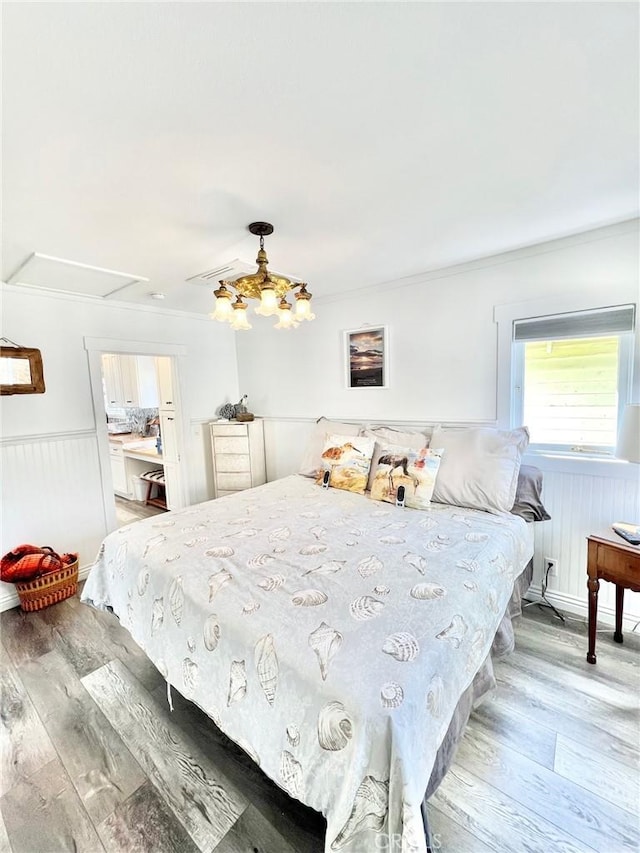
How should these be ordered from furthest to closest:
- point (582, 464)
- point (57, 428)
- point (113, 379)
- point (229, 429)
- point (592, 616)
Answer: point (113, 379) < point (229, 429) < point (57, 428) < point (582, 464) < point (592, 616)

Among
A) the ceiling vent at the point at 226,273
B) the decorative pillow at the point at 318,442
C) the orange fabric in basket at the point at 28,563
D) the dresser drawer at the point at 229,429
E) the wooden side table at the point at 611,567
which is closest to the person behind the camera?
the wooden side table at the point at 611,567

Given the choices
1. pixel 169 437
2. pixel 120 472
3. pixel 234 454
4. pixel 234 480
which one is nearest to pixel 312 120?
pixel 234 454

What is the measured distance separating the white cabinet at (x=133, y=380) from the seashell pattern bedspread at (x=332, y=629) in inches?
146

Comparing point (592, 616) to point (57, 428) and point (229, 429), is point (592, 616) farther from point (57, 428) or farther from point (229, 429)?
point (57, 428)

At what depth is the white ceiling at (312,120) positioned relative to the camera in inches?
33.8

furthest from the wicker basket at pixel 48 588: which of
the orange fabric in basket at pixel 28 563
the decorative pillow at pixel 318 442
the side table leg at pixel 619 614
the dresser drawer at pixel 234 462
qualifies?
the side table leg at pixel 619 614

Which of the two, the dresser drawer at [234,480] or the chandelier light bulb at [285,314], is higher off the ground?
the chandelier light bulb at [285,314]

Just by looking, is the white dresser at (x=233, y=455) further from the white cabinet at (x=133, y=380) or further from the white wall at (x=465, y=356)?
the white cabinet at (x=133, y=380)

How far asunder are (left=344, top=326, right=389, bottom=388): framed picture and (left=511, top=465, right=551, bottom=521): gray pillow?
4.27 ft

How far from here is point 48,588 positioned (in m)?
2.55

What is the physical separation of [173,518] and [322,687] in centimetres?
144

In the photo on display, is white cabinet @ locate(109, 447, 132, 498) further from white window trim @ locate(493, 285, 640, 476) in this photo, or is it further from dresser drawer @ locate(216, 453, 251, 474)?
white window trim @ locate(493, 285, 640, 476)

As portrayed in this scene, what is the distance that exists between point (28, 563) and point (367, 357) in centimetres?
308

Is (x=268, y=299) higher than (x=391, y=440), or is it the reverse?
(x=268, y=299)
